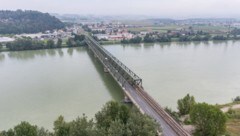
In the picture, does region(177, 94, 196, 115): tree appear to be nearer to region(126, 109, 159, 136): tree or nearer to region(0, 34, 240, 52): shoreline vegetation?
region(126, 109, 159, 136): tree

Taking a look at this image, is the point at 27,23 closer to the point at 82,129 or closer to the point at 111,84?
the point at 111,84

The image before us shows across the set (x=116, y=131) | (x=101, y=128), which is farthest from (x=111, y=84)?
(x=116, y=131)

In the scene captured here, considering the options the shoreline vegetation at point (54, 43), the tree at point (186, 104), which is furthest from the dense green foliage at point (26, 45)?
the tree at point (186, 104)

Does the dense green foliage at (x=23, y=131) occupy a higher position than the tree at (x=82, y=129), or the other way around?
the tree at (x=82, y=129)

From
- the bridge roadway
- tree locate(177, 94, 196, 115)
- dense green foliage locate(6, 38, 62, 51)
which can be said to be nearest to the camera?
the bridge roadway

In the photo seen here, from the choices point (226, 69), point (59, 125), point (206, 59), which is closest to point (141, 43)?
point (206, 59)

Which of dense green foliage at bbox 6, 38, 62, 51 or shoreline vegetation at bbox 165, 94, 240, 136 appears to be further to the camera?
dense green foliage at bbox 6, 38, 62, 51

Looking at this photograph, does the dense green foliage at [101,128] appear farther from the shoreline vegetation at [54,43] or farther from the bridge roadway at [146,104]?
the shoreline vegetation at [54,43]

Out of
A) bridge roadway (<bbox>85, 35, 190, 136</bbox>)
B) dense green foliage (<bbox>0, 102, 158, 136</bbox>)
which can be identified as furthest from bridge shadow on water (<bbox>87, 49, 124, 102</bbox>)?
dense green foliage (<bbox>0, 102, 158, 136</bbox>)
